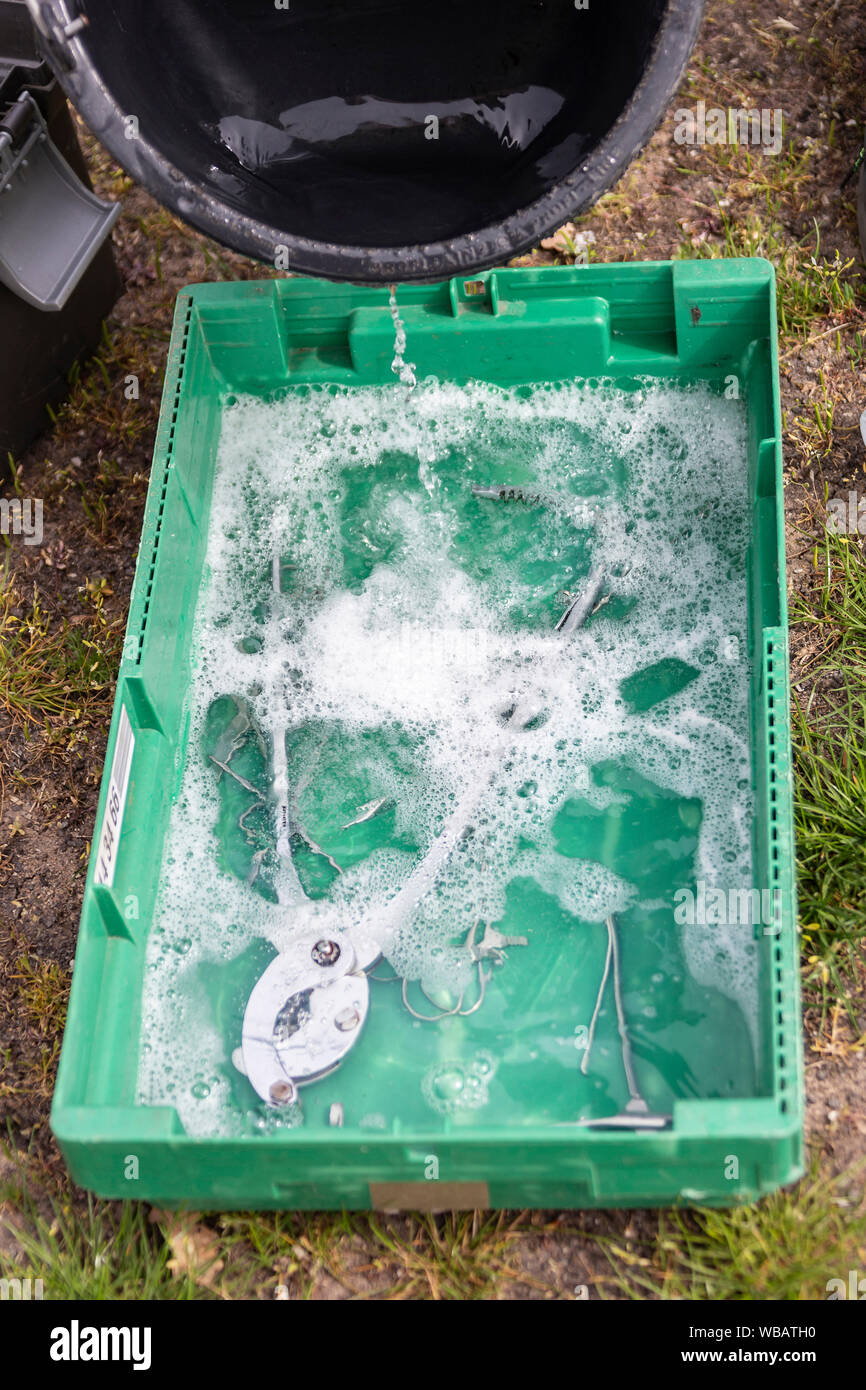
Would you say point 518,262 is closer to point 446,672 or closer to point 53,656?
point 446,672

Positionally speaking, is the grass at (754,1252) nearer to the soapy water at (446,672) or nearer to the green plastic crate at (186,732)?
the green plastic crate at (186,732)

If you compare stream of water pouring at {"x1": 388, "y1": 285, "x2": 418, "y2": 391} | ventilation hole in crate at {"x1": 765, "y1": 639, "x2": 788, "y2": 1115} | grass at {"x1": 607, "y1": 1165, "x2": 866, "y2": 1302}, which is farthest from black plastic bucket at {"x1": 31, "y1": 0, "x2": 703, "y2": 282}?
grass at {"x1": 607, "y1": 1165, "x2": 866, "y2": 1302}

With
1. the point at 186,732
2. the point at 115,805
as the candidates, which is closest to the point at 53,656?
the point at 186,732

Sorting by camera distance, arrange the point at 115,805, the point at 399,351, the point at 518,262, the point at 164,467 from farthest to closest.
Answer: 1. the point at 518,262
2. the point at 399,351
3. the point at 164,467
4. the point at 115,805

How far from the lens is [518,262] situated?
2734mm

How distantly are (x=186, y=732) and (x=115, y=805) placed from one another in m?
0.26

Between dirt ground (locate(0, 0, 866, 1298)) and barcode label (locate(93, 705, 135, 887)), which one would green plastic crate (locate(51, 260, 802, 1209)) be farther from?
dirt ground (locate(0, 0, 866, 1298))

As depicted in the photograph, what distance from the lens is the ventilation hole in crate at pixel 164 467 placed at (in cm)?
204

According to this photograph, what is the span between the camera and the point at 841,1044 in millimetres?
Answer: 1985

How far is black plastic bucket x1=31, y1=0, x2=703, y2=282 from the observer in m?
1.82

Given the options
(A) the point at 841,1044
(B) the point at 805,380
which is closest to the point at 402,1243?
(A) the point at 841,1044

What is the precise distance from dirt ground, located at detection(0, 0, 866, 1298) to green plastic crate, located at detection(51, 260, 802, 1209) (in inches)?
6.9

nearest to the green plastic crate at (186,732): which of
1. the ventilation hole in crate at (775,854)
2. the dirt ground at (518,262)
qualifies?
the ventilation hole in crate at (775,854)

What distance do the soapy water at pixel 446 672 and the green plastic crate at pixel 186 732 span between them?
Answer: 0.05 meters
